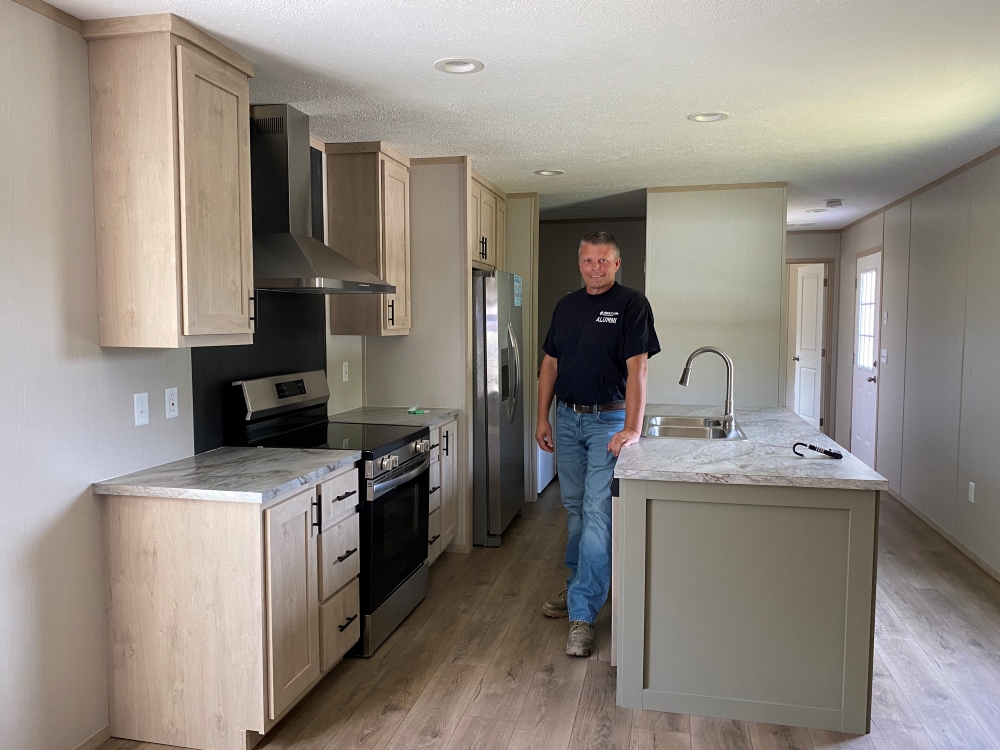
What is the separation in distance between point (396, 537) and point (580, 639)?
2.82 ft

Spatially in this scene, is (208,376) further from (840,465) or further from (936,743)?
(936,743)

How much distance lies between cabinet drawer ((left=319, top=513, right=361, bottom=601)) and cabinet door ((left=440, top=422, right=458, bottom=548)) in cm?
113

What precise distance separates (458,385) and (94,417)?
226 cm

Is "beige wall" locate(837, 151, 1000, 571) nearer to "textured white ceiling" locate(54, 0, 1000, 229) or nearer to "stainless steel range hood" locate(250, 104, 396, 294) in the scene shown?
"textured white ceiling" locate(54, 0, 1000, 229)

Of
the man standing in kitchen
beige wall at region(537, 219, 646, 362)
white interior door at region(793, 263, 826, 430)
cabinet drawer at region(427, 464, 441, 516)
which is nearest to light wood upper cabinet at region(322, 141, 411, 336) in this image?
cabinet drawer at region(427, 464, 441, 516)

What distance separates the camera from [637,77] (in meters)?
2.80

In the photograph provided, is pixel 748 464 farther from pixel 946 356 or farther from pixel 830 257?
pixel 830 257

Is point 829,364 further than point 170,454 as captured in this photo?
Yes

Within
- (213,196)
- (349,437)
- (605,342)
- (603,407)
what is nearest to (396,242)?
(349,437)

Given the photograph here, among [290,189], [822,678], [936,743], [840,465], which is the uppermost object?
[290,189]

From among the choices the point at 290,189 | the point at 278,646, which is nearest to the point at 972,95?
the point at 290,189

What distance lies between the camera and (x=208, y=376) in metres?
2.91

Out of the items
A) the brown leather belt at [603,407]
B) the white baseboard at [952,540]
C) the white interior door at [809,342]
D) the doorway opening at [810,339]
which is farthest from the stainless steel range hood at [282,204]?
the white interior door at [809,342]

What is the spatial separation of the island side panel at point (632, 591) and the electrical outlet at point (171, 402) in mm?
1592
